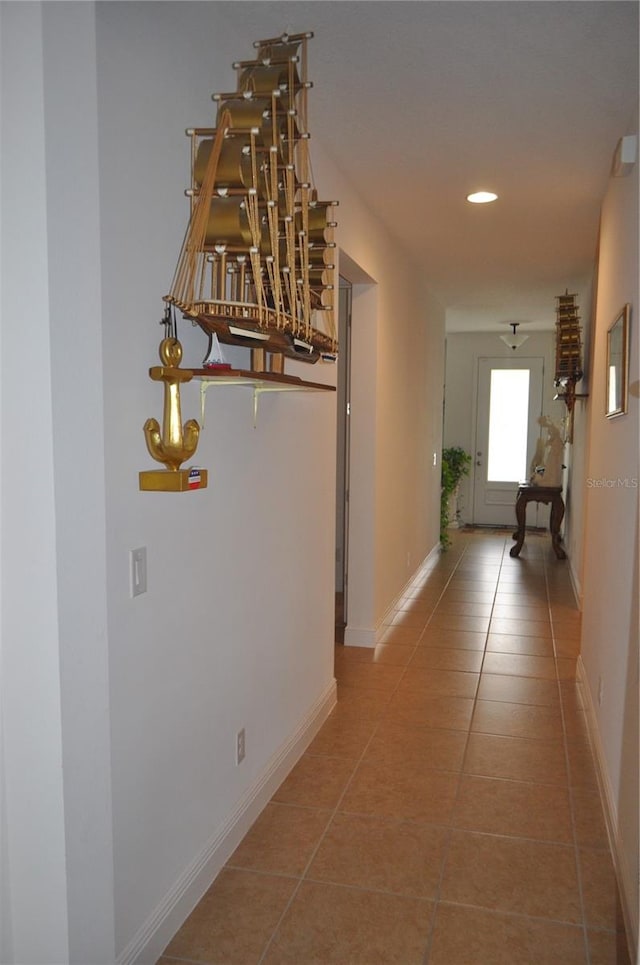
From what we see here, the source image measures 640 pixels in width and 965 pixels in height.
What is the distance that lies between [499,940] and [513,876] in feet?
1.01

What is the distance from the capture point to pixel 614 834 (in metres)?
2.47

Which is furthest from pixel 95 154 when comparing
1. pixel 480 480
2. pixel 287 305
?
pixel 480 480

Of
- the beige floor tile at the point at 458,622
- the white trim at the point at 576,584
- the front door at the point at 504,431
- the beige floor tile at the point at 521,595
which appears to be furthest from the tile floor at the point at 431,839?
the front door at the point at 504,431

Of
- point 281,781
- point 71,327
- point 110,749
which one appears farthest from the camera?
point 281,781

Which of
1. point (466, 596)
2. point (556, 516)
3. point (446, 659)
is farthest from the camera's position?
point (556, 516)

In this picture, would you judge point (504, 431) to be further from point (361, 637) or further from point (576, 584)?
point (361, 637)

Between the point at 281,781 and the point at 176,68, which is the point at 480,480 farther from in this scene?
the point at 176,68

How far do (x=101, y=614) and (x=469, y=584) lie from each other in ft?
17.3

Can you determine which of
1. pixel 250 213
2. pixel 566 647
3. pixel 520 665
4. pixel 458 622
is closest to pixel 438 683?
pixel 520 665

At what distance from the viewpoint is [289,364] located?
289cm

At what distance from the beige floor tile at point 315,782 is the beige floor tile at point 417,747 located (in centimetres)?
17

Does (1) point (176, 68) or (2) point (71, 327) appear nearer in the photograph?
(2) point (71, 327)

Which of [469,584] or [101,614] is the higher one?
[101,614]

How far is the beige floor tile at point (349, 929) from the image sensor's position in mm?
1967
